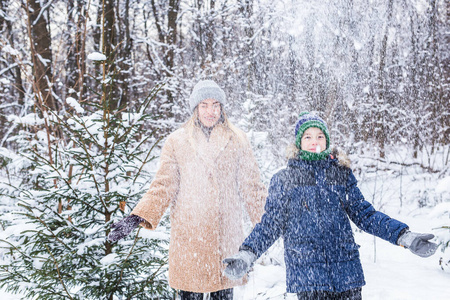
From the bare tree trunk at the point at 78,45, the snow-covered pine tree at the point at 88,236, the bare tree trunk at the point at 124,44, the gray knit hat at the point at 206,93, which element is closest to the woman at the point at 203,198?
the gray knit hat at the point at 206,93

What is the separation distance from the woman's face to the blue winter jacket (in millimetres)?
668

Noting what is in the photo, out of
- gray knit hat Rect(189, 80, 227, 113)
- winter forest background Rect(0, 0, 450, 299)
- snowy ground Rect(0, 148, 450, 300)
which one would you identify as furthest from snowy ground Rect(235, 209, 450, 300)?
gray knit hat Rect(189, 80, 227, 113)

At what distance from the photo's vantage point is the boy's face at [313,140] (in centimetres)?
207

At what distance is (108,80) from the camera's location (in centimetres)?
273

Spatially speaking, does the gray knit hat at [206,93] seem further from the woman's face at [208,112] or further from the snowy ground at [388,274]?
the snowy ground at [388,274]

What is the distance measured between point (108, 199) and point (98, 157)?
33cm

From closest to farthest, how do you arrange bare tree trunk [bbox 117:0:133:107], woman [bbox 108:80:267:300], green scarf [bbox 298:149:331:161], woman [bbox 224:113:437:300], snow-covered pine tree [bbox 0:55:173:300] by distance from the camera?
1. woman [bbox 224:113:437:300]
2. green scarf [bbox 298:149:331:161]
3. woman [bbox 108:80:267:300]
4. snow-covered pine tree [bbox 0:55:173:300]
5. bare tree trunk [bbox 117:0:133:107]

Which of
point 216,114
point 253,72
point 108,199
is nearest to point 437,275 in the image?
point 216,114

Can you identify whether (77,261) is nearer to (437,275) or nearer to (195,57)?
(437,275)

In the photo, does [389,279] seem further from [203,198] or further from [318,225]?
[203,198]

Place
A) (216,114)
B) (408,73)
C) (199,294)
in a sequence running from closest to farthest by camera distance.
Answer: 1. (199,294)
2. (216,114)
3. (408,73)

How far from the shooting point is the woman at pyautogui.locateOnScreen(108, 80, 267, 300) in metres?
2.26

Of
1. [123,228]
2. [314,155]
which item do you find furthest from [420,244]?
[123,228]

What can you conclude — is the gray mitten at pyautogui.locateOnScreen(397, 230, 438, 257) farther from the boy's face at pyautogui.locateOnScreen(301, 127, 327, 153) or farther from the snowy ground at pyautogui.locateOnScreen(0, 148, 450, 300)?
the snowy ground at pyautogui.locateOnScreen(0, 148, 450, 300)
